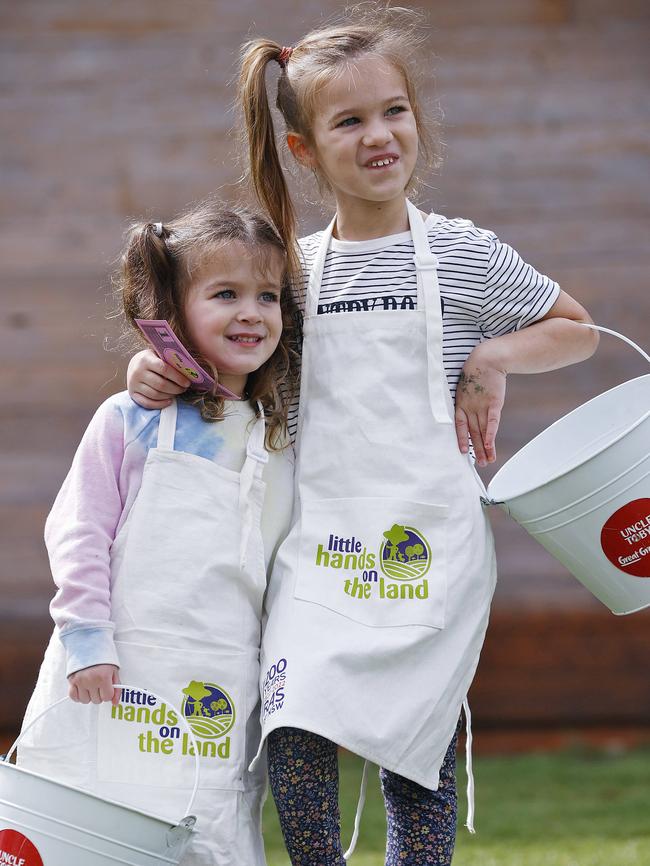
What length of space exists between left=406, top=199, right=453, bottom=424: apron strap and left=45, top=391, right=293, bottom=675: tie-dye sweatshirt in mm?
305

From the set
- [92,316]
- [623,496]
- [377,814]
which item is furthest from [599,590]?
[92,316]

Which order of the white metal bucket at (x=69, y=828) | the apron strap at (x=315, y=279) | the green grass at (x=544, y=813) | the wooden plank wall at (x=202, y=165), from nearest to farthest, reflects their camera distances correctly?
1. the white metal bucket at (x=69, y=828)
2. the apron strap at (x=315, y=279)
3. the green grass at (x=544, y=813)
4. the wooden plank wall at (x=202, y=165)

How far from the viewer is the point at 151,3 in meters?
4.68

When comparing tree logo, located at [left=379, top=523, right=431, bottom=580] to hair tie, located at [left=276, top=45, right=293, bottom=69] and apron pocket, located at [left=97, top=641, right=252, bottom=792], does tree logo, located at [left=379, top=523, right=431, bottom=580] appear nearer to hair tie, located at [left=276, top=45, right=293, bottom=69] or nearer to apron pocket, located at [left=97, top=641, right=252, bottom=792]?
apron pocket, located at [left=97, top=641, right=252, bottom=792]

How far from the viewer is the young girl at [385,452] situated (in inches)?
85.3

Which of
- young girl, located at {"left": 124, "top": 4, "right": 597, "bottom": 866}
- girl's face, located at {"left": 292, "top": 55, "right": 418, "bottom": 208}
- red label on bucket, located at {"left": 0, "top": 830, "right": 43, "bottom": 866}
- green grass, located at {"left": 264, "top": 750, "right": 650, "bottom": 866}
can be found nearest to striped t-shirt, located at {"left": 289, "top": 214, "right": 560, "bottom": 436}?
young girl, located at {"left": 124, "top": 4, "right": 597, "bottom": 866}

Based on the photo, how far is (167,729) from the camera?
7.09ft

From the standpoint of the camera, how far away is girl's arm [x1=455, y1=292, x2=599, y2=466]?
2.29 meters

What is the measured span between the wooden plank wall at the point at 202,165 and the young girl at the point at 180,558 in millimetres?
2388

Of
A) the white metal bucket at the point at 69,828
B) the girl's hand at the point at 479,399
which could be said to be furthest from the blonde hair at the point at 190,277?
the white metal bucket at the point at 69,828

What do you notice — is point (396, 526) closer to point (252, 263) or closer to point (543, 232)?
point (252, 263)

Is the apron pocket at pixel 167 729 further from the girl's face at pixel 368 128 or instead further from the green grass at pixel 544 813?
the green grass at pixel 544 813

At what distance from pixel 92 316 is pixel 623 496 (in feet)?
9.38

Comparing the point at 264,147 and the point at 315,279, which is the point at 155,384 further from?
the point at 264,147
